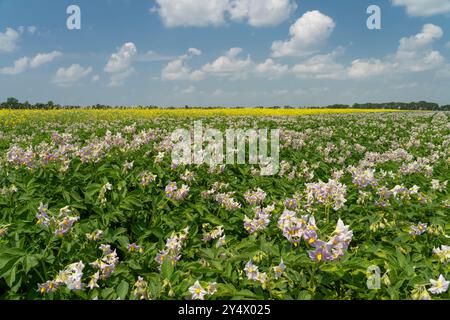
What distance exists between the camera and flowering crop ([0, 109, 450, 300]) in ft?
8.32

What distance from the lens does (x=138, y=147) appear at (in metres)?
5.57

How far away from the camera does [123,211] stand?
407 centimetres

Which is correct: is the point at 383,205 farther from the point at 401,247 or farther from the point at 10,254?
the point at 10,254

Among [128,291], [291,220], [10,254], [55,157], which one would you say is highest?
[55,157]

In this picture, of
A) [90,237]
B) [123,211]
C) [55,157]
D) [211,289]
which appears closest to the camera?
[211,289]

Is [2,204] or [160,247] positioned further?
[2,204]

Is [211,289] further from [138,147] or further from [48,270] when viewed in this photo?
[138,147]

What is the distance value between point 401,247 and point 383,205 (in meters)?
0.87

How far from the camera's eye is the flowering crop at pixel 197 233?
8.32 ft

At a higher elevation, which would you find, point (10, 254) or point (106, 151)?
point (106, 151)

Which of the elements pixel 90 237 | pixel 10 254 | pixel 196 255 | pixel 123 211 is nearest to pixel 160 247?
pixel 196 255

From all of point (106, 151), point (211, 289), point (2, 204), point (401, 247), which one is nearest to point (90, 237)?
point (211, 289)

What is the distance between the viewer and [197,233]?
4035mm

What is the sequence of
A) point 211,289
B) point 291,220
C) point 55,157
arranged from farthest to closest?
point 55,157 → point 291,220 → point 211,289
